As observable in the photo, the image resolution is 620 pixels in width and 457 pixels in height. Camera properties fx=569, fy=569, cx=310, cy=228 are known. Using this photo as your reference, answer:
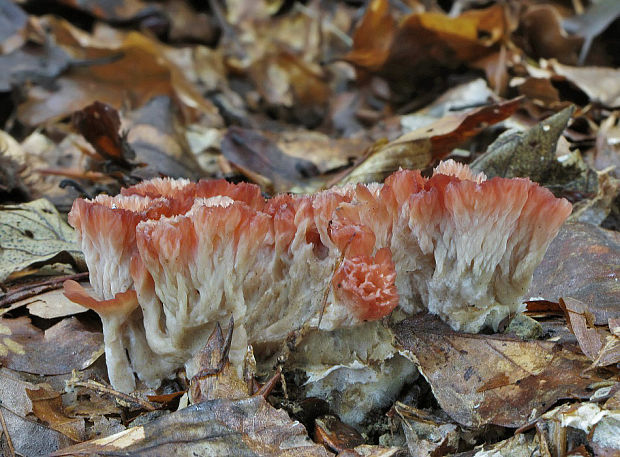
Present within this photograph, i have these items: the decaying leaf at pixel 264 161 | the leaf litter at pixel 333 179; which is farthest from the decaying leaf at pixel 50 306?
the decaying leaf at pixel 264 161

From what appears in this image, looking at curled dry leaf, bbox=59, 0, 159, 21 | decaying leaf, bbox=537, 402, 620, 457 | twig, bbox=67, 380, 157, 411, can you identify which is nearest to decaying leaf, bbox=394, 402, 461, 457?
decaying leaf, bbox=537, 402, 620, 457

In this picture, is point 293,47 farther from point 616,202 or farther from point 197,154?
point 616,202

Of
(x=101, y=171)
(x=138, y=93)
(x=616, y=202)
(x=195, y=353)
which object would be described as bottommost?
(x=138, y=93)

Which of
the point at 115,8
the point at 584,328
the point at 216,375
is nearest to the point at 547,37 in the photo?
the point at 584,328

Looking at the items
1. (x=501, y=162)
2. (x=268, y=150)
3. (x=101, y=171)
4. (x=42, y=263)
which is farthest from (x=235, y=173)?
(x=501, y=162)

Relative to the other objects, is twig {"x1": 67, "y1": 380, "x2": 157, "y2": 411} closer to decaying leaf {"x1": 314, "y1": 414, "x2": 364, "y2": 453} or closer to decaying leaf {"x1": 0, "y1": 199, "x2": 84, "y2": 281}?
decaying leaf {"x1": 314, "y1": 414, "x2": 364, "y2": 453}
